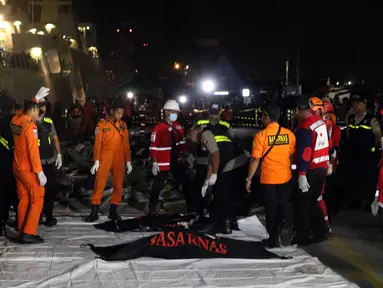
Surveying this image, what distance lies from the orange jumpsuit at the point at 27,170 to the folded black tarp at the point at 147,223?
1259 millimetres

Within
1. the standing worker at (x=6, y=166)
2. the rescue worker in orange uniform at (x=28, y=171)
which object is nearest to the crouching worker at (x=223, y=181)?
the rescue worker in orange uniform at (x=28, y=171)

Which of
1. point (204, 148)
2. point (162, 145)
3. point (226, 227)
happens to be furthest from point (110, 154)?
point (226, 227)

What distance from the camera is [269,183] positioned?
22.1ft

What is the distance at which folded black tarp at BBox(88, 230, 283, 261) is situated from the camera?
6234mm

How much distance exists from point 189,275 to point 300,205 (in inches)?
82.7

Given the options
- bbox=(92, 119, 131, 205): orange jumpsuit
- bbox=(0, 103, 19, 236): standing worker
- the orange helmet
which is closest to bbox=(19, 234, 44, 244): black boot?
bbox=(0, 103, 19, 236): standing worker

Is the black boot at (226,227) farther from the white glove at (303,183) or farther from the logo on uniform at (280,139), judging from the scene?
the logo on uniform at (280,139)

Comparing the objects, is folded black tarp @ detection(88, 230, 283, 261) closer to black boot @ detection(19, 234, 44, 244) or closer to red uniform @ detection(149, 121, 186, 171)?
black boot @ detection(19, 234, 44, 244)

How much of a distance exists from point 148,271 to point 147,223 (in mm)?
2117

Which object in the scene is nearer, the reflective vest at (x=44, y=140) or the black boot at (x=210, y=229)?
the black boot at (x=210, y=229)

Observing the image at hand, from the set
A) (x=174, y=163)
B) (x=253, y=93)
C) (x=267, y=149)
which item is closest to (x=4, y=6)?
(x=253, y=93)

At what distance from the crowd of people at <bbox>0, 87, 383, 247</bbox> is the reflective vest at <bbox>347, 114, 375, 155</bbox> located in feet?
0.06

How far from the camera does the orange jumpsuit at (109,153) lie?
823cm

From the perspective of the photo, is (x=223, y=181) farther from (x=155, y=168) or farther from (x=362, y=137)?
(x=362, y=137)
